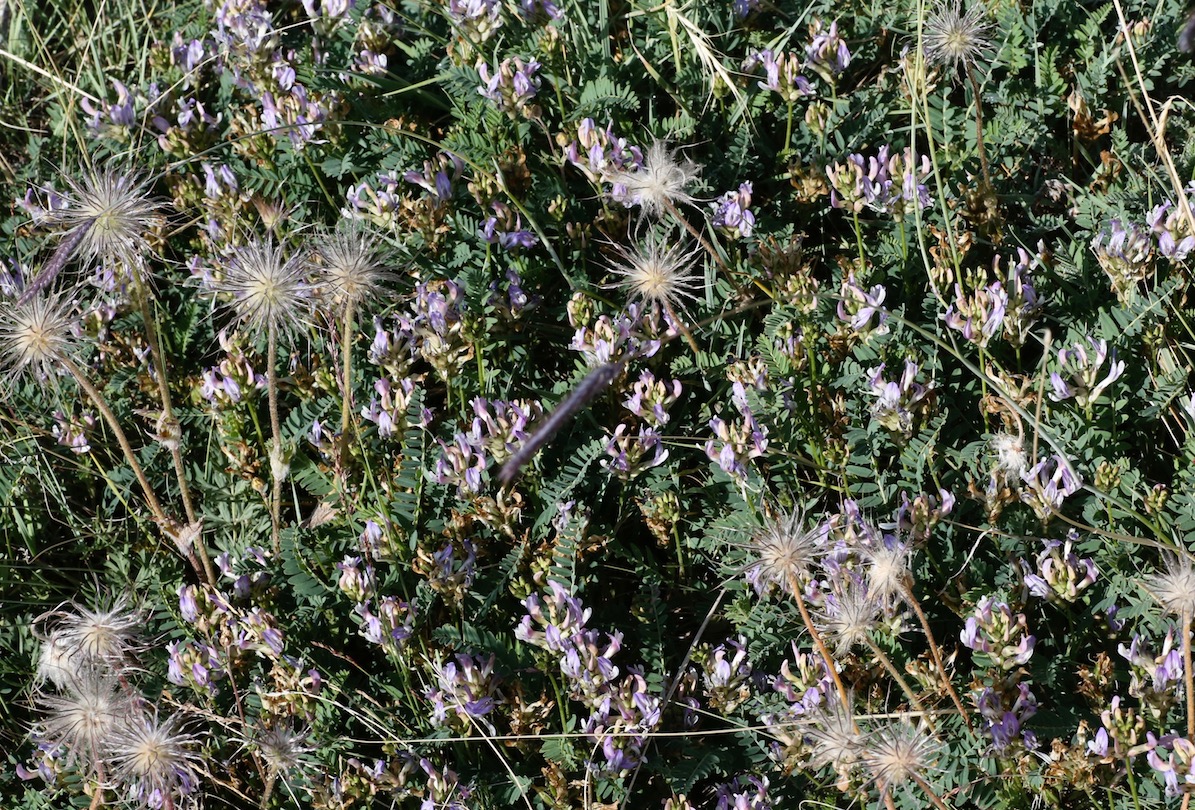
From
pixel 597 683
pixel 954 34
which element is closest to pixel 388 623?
pixel 597 683

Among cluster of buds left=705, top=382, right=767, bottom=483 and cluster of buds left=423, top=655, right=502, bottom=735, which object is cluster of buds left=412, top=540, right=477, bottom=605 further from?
cluster of buds left=705, top=382, right=767, bottom=483

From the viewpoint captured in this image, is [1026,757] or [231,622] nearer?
[1026,757]

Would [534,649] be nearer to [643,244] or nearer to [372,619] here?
[372,619]

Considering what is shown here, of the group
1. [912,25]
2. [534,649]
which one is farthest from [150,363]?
[912,25]

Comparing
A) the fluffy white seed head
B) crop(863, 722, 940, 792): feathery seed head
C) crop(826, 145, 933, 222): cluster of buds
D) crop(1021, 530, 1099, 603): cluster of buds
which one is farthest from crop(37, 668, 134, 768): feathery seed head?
crop(826, 145, 933, 222): cluster of buds

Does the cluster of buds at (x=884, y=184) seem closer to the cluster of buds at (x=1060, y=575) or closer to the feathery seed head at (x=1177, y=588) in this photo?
the cluster of buds at (x=1060, y=575)

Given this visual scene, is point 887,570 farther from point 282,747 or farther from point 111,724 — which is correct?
point 111,724
